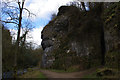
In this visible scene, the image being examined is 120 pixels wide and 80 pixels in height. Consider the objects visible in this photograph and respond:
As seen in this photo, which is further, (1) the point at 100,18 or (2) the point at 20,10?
(2) the point at 20,10

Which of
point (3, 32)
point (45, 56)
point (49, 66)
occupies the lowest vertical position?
point (49, 66)

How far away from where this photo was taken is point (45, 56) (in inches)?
793

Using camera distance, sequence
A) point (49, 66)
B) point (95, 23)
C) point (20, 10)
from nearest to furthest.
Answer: point (95, 23) → point (20, 10) → point (49, 66)

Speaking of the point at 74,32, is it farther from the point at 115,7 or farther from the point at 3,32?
the point at 3,32

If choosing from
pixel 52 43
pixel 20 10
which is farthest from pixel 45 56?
pixel 20 10

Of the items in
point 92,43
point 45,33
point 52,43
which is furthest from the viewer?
point 45,33

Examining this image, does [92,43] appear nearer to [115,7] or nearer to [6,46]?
[115,7]

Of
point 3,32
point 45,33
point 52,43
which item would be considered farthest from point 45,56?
point 3,32

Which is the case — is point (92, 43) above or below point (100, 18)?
below

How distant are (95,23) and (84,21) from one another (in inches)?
14.9

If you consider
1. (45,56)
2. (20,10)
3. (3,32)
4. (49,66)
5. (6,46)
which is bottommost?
(49,66)

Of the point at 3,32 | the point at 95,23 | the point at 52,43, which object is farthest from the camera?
the point at 52,43

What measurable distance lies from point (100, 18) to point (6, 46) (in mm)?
8457

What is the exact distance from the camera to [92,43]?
13.6ft
